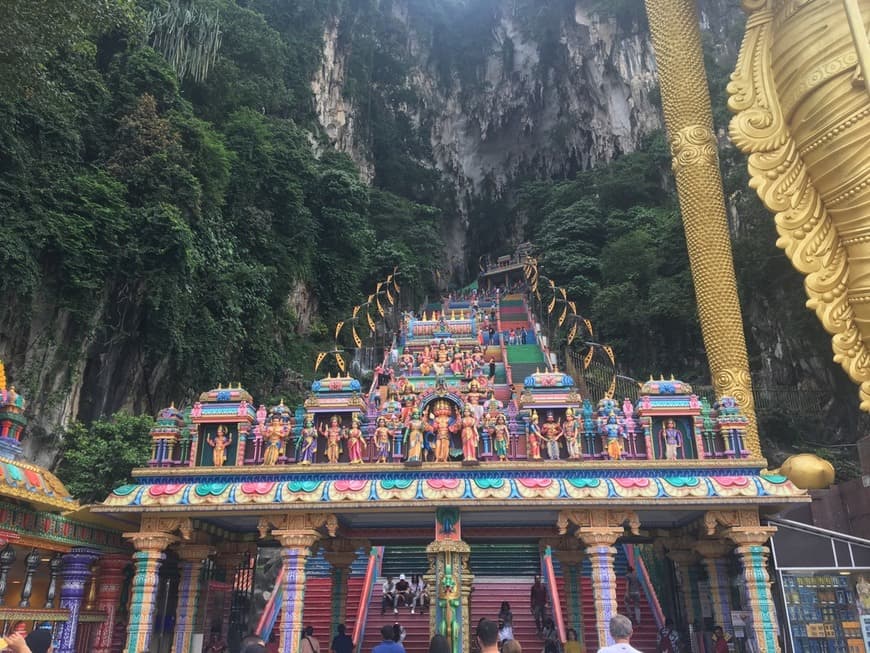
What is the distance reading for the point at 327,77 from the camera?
39.8 m

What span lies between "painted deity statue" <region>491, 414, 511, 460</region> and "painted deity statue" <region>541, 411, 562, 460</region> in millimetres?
548

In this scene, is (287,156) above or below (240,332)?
above

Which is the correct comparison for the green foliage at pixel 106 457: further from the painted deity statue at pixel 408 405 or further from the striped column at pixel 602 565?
the striped column at pixel 602 565

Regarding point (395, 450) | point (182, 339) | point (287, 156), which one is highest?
point (287, 156)

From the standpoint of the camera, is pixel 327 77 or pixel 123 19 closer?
pixel 123 19

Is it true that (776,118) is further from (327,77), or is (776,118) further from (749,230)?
(327,77)

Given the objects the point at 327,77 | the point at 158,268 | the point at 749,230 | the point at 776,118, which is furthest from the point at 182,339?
the point at 327,77

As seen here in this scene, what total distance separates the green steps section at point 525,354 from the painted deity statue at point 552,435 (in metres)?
13.6

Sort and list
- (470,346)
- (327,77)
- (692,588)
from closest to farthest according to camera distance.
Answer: (692,588), (470,346), (327,77)

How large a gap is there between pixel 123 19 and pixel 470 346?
16038mm

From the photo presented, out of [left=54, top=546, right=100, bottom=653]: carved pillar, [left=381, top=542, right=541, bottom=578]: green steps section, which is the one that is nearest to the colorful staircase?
[left=381, top=542, right=541, bottom=578]: green steps section

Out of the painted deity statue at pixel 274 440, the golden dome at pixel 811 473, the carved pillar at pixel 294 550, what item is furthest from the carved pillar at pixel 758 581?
the painted deity statue at pixel 274 440

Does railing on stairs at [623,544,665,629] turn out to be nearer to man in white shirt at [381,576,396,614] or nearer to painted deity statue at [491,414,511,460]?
man in white shirt at [381,576,396,614]

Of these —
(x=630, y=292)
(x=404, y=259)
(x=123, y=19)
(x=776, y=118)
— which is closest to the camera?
(x=776, y=118)
